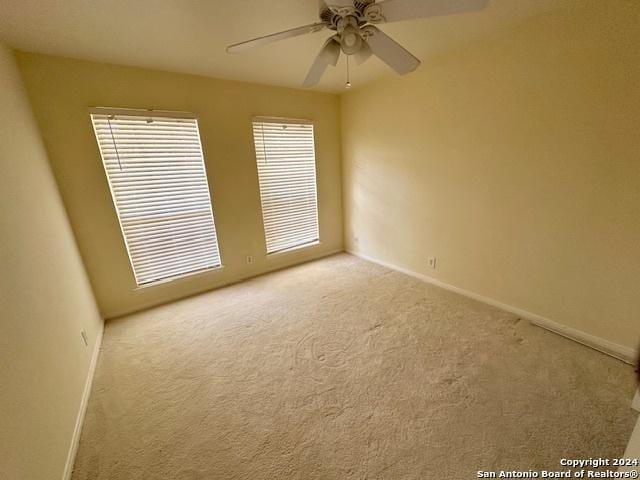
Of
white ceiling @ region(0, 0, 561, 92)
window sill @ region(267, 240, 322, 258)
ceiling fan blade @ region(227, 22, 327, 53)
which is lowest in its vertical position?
window sill @ region(267, 240, 322, 258)

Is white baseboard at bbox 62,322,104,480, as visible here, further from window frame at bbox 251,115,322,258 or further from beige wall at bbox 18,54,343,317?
window frame at bbox 251,115,322,258

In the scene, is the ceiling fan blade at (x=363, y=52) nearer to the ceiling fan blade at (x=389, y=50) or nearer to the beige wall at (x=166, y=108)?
the ceiling fan blade at (x=389, y=50)

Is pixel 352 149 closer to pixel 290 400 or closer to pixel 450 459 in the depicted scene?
pixel 290 400

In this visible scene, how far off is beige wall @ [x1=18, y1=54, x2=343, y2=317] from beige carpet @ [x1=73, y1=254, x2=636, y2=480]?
1.87 ft

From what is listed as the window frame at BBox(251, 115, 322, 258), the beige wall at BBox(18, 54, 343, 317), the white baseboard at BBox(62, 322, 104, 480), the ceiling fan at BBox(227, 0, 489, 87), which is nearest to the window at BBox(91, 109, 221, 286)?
the beige wall at BBox(18, 54, 343, 317)

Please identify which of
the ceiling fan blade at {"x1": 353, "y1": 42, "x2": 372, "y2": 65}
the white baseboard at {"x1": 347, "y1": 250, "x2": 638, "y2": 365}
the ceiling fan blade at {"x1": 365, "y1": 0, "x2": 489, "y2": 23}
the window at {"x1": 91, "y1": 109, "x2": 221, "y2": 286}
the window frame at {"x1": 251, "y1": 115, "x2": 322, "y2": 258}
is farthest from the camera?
the window frame at {"x1": 251, "y1": 115, "x2": 322, "y2": 258}

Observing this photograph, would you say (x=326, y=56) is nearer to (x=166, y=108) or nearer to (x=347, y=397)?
(x=166, y=108)

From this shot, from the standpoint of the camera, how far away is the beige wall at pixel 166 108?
2102 mm

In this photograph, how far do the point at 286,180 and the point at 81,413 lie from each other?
285 centimetres

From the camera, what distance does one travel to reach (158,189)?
8.48 ft

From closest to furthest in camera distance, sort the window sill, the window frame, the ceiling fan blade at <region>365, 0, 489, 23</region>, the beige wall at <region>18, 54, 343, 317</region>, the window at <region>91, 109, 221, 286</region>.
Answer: the ceiling fan blade at <region>365, 0, 489, 23</region>
the beige wall at <region>18, 54, 343, 317</region>
the window at <region>91, 109, 221, 286</region>
the window frame
the window sill

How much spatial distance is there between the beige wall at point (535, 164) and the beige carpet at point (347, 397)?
17.3 inches

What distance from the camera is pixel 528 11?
175 cm

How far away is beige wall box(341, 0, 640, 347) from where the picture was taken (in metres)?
1.64
